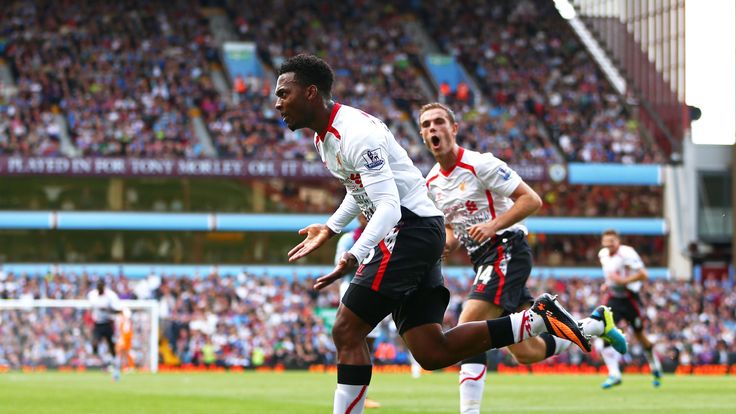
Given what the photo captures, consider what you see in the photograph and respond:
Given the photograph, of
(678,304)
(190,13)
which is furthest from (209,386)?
(190,13)

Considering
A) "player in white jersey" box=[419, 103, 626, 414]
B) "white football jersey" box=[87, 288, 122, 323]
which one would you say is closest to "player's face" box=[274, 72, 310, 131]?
"player in white jersey" box=[419, 103, 626, 414]

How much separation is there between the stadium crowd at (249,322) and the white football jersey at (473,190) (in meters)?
21.1

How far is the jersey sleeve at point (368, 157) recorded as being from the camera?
7262mm

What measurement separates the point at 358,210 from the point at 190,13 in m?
41.4

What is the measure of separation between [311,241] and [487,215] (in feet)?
10.7

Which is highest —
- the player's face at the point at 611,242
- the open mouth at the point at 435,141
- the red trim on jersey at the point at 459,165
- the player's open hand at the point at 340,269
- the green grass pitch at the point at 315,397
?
the player's face at the point at 611,242

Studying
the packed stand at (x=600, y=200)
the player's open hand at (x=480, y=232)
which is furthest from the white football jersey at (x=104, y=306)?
the packed stand at (x=600, y=200)

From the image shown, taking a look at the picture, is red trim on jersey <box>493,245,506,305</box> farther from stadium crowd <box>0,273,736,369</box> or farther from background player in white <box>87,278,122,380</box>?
stadium crowd <box>0,273,736,369</box>

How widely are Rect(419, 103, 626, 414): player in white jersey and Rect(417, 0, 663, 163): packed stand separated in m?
33.1

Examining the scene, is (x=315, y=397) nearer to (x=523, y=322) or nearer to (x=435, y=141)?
(x=435, y=141)

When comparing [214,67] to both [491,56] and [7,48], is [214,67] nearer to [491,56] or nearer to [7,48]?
[7,48]

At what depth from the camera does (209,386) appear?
20.2 meters

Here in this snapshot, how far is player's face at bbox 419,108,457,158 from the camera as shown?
1020 cm

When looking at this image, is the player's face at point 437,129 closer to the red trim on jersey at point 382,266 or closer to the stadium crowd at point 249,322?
the red trim on jersey at point 382,266
